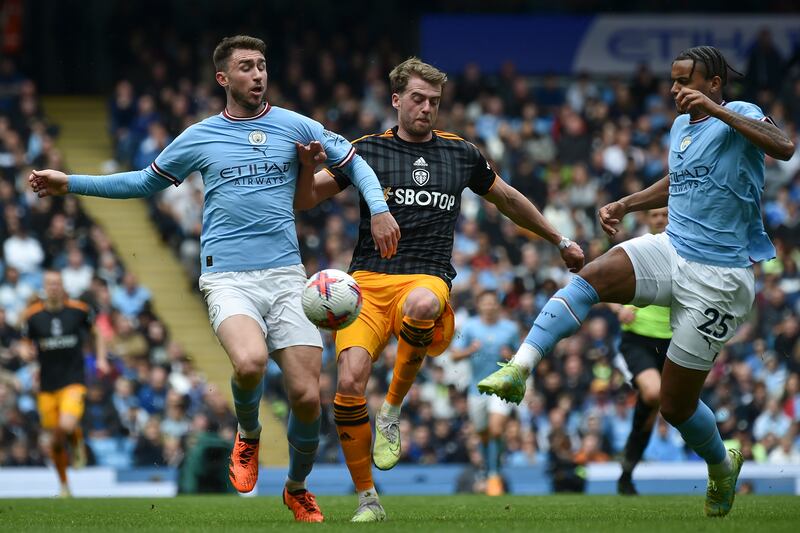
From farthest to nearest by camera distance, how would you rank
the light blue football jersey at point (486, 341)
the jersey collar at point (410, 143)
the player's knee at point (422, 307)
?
the light blue football jersey at point (486, 341) → the jersey collar at point (410, 143) → the player's knee at point (422, 307)

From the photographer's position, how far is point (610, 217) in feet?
28.4

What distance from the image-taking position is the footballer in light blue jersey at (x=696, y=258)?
8.14 m

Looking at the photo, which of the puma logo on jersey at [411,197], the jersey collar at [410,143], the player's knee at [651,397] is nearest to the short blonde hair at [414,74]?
the jersey collar at [410,143]

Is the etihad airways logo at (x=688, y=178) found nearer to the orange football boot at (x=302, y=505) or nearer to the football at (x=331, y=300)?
the football at (x=331, y=300)

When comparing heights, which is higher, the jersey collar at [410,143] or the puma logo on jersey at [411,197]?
the jersey collar at [410,143]

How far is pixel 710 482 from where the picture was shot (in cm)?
875

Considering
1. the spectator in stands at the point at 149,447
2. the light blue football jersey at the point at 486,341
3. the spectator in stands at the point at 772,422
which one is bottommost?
the spectator in stands at the point at 149,447

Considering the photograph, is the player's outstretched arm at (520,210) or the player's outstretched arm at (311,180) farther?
the player's outstretched arm at (520,210)

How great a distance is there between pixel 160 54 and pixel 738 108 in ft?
56.7

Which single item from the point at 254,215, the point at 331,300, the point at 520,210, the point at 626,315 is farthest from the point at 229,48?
the point at 626,315

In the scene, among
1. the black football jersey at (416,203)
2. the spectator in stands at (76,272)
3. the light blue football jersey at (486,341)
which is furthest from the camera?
the spectator in stands at (76,272)

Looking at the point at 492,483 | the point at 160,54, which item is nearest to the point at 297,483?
the point at 492,483

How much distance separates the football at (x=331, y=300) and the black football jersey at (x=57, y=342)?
21.5 ft

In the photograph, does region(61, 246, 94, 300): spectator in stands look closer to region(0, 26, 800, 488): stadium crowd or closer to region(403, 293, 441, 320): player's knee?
region(0, 26, 800, 488): stadium crowd
